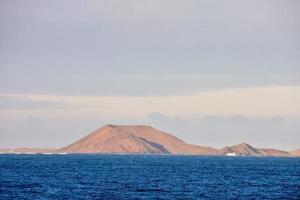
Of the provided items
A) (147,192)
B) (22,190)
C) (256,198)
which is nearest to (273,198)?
(256,198)

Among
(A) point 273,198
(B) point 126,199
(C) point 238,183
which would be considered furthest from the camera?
(C) point 238,183

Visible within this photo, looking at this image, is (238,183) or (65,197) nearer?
(65,197)

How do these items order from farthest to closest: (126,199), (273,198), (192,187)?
(192,187) < (273,198) < (126,199)

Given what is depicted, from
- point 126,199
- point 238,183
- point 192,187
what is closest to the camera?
point 126,199

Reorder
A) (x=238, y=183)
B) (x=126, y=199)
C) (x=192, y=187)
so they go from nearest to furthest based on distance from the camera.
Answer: (x=126, y=199)
(x=192, y=187)
(x=238, y=183)

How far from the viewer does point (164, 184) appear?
101 metres

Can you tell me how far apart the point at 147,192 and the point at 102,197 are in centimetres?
1001

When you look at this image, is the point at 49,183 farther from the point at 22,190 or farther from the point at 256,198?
the point at 256,198

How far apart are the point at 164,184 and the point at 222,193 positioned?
16.0 metres

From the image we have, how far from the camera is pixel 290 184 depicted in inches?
4188

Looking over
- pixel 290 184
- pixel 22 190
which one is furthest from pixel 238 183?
pixel 22 190

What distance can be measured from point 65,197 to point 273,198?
77.0 ft

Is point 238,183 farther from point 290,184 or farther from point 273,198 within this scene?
point 273,198

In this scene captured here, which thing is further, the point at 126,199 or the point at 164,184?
the point at 164,184
